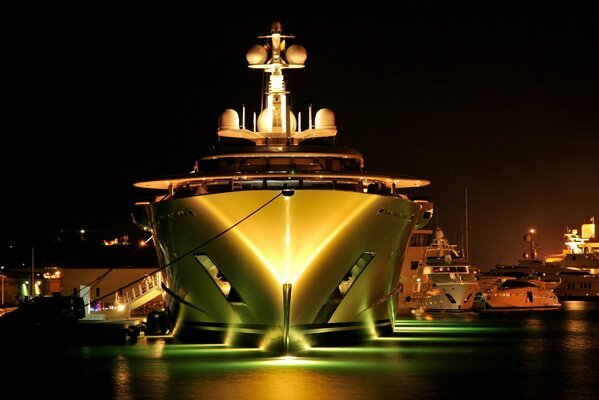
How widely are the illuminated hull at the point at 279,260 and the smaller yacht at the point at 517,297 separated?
42.9 metres

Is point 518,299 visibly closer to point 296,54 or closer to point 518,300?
point 518,300

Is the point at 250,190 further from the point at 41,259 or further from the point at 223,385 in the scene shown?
the point at 41,259

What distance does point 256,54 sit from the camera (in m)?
37.3

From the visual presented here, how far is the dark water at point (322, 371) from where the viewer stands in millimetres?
21266

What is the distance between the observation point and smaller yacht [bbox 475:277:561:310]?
2931 inches

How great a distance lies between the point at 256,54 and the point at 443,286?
29.2 meters

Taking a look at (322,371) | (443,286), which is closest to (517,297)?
(443,286)

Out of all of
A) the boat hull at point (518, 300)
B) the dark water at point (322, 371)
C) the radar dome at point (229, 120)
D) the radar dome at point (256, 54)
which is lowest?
the dark water at point (322, 371)

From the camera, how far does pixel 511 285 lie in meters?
77.2

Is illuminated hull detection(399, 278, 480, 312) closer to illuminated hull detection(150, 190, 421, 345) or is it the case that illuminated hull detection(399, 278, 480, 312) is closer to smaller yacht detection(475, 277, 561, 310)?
smaller yacht detection(475, 277, 561, 310)

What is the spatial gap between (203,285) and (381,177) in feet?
18.7

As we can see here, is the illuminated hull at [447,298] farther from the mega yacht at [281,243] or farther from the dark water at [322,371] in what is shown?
the mega yacht at [281,243]

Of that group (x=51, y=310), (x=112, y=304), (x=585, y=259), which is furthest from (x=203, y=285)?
(x=585, y=259)

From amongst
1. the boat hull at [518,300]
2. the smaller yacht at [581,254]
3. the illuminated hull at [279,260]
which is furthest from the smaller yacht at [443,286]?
the smaller yacht at [581,254]
